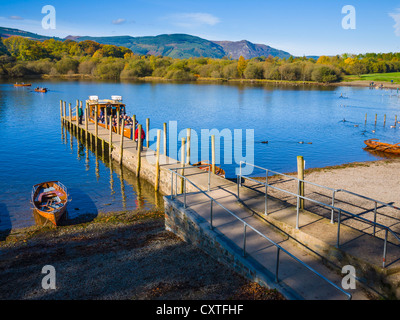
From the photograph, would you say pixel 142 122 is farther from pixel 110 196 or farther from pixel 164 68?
pixel 164 68

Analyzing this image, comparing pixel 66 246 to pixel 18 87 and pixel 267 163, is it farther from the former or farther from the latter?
pixel 18 87

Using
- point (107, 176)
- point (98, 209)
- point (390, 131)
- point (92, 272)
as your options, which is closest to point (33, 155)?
point (107, 176)

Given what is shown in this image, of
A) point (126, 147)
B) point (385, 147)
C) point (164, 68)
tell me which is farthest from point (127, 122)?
point (164, 68)

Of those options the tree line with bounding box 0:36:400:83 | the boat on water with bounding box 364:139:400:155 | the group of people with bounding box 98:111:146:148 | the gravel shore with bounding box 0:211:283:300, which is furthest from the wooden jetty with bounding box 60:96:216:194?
the tree line with bounding box 0:36:400:83

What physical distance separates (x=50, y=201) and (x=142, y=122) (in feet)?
94.7

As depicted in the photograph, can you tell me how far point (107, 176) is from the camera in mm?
25625

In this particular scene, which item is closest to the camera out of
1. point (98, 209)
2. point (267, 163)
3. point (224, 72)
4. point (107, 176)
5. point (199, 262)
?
point (199, 262)

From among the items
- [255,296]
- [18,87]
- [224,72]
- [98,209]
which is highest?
[224,72]

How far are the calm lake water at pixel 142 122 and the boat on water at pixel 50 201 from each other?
0.82 meters

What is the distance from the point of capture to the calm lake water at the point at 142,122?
2108 centimetres

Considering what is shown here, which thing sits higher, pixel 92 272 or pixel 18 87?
pixel 18 87

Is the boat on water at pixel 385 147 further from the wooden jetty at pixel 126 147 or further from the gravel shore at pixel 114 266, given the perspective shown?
the gravel shore at pixel 114 266

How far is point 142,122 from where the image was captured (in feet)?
151
